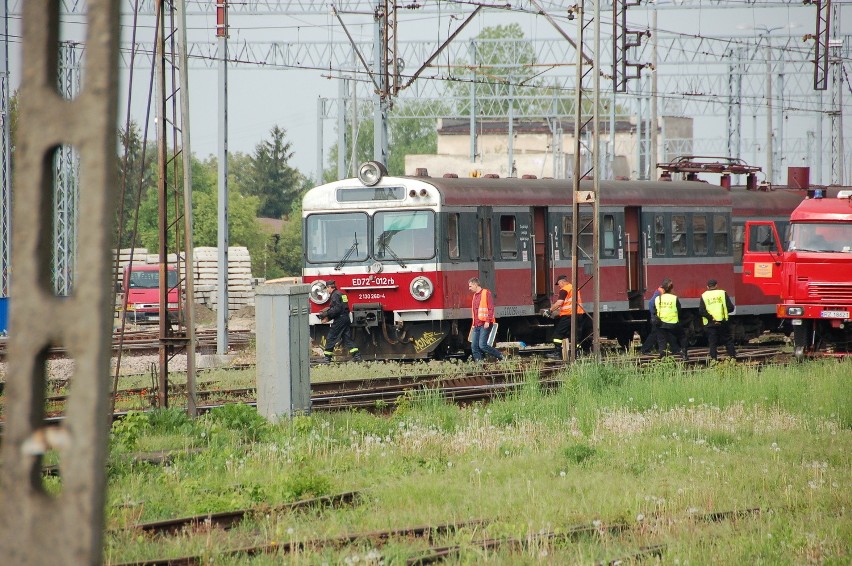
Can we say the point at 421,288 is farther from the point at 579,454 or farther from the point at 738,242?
the point at 579,454

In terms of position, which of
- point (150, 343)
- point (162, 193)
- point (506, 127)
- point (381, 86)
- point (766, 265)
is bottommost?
point (150, 343)

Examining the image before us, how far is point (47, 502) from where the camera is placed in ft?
9.95

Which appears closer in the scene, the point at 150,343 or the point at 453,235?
the point at 453,235

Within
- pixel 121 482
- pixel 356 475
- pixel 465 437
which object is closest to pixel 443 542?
pixel 356 475

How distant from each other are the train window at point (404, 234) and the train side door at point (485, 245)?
3.50 feet

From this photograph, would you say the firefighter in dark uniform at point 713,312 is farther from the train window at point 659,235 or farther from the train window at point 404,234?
the train window at point 404,234

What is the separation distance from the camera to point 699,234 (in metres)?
25.5

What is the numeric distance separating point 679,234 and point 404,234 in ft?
23.7

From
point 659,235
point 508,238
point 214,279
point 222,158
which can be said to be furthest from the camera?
point 214,279

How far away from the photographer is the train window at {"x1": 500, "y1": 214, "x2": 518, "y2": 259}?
21.8m

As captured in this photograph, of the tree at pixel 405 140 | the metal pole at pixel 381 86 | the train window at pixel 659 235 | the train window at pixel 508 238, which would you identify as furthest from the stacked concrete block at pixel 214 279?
the tree at pixel 405 140

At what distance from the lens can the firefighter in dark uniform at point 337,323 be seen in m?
20.8

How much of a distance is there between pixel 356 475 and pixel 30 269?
23.8ft

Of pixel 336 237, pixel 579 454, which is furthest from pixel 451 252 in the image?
pixel 579 454
